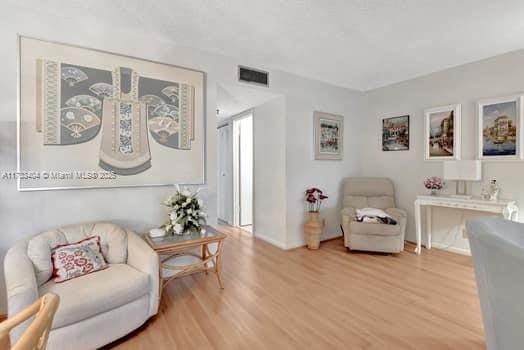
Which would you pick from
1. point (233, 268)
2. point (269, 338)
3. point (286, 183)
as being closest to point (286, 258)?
point (233, 268)

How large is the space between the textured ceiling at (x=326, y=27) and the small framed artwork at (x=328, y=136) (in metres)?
0.87

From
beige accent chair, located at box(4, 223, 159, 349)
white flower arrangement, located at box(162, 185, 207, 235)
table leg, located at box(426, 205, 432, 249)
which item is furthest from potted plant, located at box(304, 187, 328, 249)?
beige accent chair, located at box(4, 223, 159, 349)

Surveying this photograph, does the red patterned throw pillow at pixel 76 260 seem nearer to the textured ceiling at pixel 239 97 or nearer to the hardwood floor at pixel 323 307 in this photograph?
the hardwood floor at pixel 323 307

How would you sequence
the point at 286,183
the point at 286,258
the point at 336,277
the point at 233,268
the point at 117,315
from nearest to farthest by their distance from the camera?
the point at 117,315, the point at 336,277, the point at 233,268, the point at 286,258, the point at 286,183

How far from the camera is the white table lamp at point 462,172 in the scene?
9.84 feet

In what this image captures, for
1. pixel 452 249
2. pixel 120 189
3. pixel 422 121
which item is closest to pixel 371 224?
pixel 452 249

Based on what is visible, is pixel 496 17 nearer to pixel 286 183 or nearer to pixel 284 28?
pixel 284 28

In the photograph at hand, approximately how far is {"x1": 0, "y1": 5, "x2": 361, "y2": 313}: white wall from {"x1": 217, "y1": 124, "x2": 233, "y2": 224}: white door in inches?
61.3

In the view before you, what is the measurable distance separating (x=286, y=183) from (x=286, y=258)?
101cm

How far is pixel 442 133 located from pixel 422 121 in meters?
0.33

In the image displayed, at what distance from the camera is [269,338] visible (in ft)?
5.69

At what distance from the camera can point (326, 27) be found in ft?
7.85

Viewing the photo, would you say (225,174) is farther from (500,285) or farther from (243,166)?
(500,285)

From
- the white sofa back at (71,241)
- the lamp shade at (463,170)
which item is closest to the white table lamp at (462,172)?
the lamp shade at (463,170)
